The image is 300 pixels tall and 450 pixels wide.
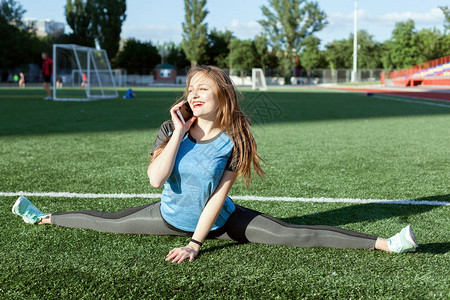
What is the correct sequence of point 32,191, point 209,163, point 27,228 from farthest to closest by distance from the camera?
point 32,191 → point 27,228 → point 209,163

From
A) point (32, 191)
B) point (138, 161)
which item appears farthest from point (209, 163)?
point (138, 161)

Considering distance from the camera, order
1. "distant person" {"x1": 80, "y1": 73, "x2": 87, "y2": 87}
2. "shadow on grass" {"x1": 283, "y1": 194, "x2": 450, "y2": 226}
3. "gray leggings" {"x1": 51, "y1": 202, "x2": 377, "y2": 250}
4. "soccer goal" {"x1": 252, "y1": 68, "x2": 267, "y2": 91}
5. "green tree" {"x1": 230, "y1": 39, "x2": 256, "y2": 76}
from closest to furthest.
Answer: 1. "gray leggings" {"x1": 51, "y1": 202, "x2": 377, "y2": 250}
2. "shadow on grass" {"x1": 283, "y1": 194, "x2": 450, "y2": 226}
3. "distant person" {"x1": 80, "y1": 73, "x2": 87, "y2": 87}
4. "soccer goal" {"x1": 252, "y1": 68, "x2": 267, "y2": 91}
5. "green tree" {"x1": 230, "y1": 39, "x2": 256, "y2": 76}

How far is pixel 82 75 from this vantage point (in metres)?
20.8

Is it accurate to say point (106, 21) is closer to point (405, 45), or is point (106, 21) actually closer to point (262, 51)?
point (262, 51)

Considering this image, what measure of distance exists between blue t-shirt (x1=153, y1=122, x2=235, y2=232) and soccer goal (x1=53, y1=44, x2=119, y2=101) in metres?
17.4

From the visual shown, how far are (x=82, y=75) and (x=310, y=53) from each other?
184 feet

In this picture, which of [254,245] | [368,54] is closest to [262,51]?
[368,54]

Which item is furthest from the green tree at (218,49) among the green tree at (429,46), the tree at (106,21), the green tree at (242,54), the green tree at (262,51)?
the green tree at (429,46)

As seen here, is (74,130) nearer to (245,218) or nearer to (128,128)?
(128,128)

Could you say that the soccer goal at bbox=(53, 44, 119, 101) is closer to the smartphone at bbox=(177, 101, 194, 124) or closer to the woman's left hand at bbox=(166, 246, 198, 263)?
the smartphone at bbox=(177, 101, 194, 124)

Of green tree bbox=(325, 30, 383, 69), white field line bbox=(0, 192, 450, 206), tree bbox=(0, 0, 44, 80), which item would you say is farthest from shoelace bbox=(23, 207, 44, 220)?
green tree bbox=(325, 30, 383, 69)

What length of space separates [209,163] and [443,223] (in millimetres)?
1727

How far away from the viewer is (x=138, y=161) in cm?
562

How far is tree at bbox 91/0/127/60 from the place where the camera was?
5978 centimetres
